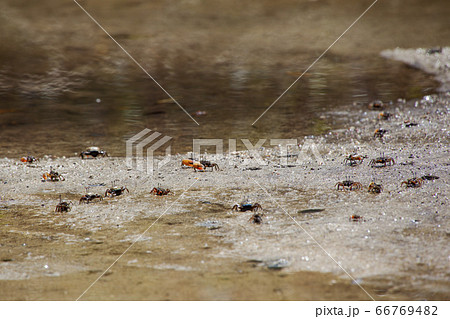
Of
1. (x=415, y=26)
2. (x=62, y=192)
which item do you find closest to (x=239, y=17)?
(x=415, y=26)

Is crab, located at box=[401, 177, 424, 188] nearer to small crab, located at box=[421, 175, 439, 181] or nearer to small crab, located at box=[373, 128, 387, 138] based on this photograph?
small crab, located at box=[421, 175, 439, 181]

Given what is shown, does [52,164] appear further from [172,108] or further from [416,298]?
[416,298]

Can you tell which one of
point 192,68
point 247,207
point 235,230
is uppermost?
point 192,68

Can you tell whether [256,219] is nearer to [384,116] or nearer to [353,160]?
[353,160]

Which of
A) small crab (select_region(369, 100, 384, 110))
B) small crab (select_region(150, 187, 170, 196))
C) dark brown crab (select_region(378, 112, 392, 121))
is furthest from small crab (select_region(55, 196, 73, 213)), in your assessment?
small crab (select_region(369, 100, 384, 110))

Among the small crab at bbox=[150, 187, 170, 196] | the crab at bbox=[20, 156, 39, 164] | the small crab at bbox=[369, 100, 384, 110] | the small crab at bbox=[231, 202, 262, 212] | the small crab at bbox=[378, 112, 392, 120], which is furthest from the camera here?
the small crab at bbox=[369, 100, 384, 110]

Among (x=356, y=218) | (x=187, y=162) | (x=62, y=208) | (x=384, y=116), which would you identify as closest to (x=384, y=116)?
(x=384, y=116)

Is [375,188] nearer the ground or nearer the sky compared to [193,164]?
nearer the ground
